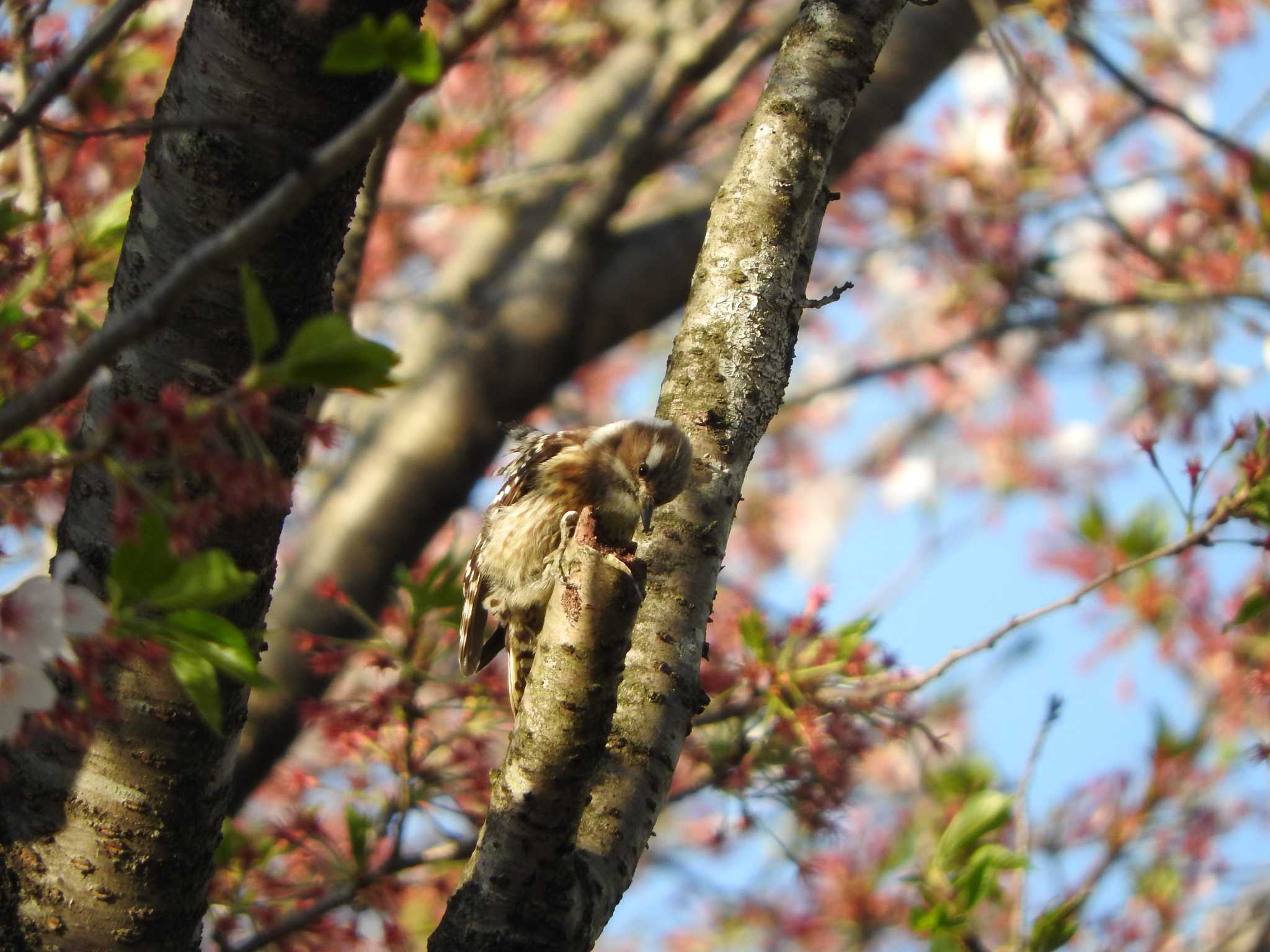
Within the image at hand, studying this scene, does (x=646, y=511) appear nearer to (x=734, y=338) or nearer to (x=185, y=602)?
(x=734, y=338)

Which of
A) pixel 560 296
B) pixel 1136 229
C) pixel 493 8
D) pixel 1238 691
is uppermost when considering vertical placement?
pixel 1136 229

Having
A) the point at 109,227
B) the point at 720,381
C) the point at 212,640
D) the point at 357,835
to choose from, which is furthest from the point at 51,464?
the point at 357,835

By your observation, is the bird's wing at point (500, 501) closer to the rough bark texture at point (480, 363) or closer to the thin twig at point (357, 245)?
the thin twig at point (357, 245)

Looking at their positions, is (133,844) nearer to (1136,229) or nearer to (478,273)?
(478,273)

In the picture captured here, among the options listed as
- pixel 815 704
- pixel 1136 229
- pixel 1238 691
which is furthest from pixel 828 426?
pixel 815 704

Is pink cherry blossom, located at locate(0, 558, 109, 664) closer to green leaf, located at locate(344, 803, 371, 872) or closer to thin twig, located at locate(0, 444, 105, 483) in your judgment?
thin twig, located at locate(0, 444, 105, 483)
